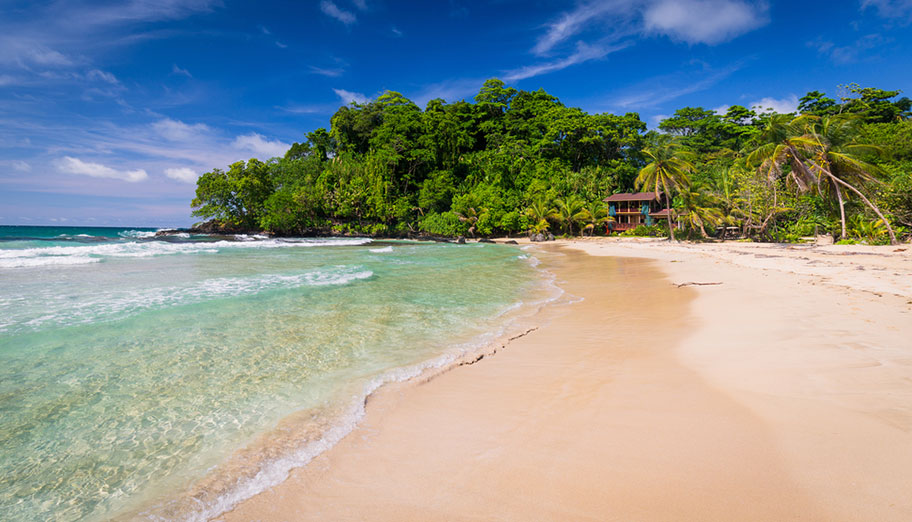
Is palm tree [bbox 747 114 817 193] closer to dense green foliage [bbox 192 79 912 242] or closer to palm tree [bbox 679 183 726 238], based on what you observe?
palm tree [bbox 679 183 726 238]

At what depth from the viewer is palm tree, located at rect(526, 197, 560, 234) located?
130 feet

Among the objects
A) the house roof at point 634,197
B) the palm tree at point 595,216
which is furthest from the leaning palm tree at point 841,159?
the palm tree at point 595,216

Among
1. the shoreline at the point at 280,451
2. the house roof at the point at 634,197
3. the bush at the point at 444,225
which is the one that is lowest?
the shoreline at the point at 280,451

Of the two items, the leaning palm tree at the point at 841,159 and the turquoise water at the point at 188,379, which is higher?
the leaning palm tree at the point at 841,159

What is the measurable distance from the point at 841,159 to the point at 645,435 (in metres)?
26.8

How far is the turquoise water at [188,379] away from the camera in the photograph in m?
2.48

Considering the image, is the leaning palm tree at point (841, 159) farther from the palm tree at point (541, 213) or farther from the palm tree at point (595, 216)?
the palm tree at point (541, 213)

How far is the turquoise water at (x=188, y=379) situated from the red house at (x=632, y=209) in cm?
3589

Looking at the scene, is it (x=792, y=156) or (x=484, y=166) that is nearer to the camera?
(x=792, y=156)

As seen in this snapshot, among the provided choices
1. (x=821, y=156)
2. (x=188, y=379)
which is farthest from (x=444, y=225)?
(x=188, y=379)

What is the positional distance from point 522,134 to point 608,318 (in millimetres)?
50023

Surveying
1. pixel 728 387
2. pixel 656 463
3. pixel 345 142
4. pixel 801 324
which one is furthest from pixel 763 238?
pixel 345 142

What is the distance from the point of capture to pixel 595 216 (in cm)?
3919

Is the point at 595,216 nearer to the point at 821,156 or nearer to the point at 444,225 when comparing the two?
the point at 444,225
